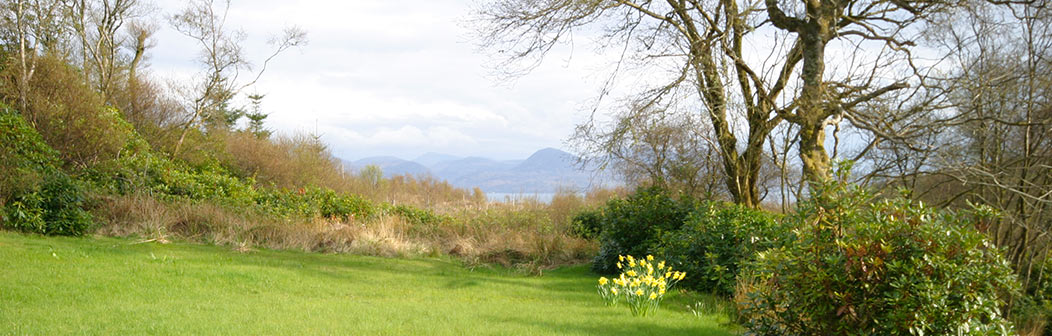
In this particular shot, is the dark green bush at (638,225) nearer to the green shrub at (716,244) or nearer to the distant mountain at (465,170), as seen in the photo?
the green shrub at (716,244)

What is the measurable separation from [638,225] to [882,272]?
6.17m

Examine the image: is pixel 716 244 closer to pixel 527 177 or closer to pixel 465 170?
pixel 527 177

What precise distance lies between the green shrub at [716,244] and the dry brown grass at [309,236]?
2738 mm

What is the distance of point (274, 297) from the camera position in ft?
23.8

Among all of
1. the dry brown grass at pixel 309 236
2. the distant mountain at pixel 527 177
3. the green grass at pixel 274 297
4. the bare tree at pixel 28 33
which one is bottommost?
the green grass at pixel 274 297

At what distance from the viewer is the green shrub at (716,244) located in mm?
8320

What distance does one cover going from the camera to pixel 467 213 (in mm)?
19062

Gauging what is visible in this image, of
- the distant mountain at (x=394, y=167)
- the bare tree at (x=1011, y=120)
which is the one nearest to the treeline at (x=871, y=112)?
the bare tree at (x=1011, y=120)

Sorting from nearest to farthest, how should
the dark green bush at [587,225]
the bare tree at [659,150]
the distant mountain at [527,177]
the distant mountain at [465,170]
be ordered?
the bare tree at [659,150], the distant mountain at [527,177], the dark green bush at [587,225], the distant mountain at [465,170]

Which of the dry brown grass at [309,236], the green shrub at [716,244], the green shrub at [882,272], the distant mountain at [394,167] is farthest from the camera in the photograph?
the distant mountain at [394,167]

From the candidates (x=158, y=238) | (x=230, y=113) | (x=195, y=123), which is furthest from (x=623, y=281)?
(x=230, y=113)

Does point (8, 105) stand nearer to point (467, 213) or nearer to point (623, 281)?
point (467, 213)

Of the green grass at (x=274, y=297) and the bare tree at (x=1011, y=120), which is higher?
the bare tree at (x=1011, y=120)

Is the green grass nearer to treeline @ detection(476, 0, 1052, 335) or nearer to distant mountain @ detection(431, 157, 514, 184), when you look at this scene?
treeline @ detection(476, 0, 1052, 335)
